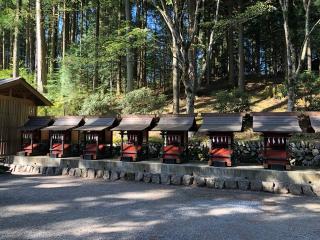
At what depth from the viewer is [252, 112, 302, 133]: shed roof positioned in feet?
33.7

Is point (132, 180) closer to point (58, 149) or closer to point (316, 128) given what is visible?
point (58, 149)

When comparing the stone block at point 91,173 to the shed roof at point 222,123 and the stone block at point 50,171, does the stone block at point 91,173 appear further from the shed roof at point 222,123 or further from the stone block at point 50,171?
the shed roof at point 222,123

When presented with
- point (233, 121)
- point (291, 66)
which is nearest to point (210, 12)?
point (291, 66)

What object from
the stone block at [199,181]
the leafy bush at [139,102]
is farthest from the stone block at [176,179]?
the leafy bush at [139,102]

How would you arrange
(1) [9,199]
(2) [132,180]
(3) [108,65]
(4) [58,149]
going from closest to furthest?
(1) [9,199]
(2) [132,180]
(4) [58,149]
(3) [108,65]

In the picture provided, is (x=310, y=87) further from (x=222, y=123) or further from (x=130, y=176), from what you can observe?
(x=130, y=176)

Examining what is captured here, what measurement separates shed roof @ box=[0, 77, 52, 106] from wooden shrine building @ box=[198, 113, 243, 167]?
29.3 feet

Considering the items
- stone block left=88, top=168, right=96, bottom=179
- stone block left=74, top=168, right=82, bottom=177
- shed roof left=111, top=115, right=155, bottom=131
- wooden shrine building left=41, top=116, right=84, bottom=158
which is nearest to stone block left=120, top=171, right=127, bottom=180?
stone block left=88, top=168, right=96, bottom=179

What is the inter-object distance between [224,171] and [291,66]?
283 inches

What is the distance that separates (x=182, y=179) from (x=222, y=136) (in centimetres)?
197

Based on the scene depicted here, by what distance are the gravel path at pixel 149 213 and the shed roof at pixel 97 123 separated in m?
2.96

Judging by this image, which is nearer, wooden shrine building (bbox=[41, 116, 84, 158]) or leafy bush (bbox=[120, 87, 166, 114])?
wooden shrine building (bbox=[41, 116, 84, 158])

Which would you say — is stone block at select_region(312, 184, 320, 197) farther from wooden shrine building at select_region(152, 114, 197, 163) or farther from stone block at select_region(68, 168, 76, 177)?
stone block at select_region(68, 168, 76, 177)

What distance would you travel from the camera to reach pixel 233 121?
449 inches
